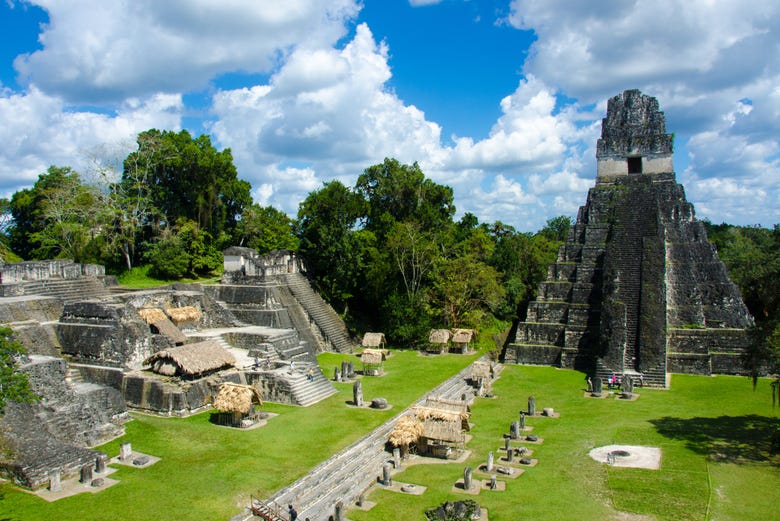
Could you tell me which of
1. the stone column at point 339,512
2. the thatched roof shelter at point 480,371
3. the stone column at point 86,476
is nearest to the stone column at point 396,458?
the stone column at point 339,512

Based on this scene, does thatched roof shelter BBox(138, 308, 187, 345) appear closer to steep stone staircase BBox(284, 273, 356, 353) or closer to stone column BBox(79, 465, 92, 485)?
steep stone staircase BBox(284, 273, 356, 353)

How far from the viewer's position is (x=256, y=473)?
46.5 ft

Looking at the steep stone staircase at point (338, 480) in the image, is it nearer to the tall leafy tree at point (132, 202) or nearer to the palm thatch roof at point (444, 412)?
the palm thatch roof at point (444, 412)

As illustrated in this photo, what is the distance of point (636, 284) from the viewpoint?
26125 millimetres

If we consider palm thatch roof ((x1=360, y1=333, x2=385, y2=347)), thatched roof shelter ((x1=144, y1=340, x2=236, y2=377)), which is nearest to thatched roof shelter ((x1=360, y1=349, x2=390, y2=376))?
palm thatch roof ((x1=360, y1=333, x2=385, y2=347))

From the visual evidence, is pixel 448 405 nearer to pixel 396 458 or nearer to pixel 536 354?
pixel 396 458

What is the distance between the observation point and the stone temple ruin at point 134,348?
14883mm

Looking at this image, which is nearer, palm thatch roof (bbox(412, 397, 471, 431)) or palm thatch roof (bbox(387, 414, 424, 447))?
palm thatch roof (bbox(387, 414, 424, 447))

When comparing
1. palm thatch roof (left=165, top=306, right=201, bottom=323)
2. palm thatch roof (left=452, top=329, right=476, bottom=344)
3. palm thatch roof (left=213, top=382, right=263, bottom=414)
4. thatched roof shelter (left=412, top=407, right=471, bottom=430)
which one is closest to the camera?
thatched roof shelter (left=412, top=407, right=471, bottom=430)

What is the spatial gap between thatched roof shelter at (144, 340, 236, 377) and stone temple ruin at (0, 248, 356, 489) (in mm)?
41

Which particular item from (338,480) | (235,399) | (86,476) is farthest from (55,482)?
(338,480)

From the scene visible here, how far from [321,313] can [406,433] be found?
16.6 m

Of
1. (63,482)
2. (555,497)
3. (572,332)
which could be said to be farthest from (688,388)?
(63,482)

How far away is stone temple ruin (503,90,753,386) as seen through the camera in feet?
78.9
